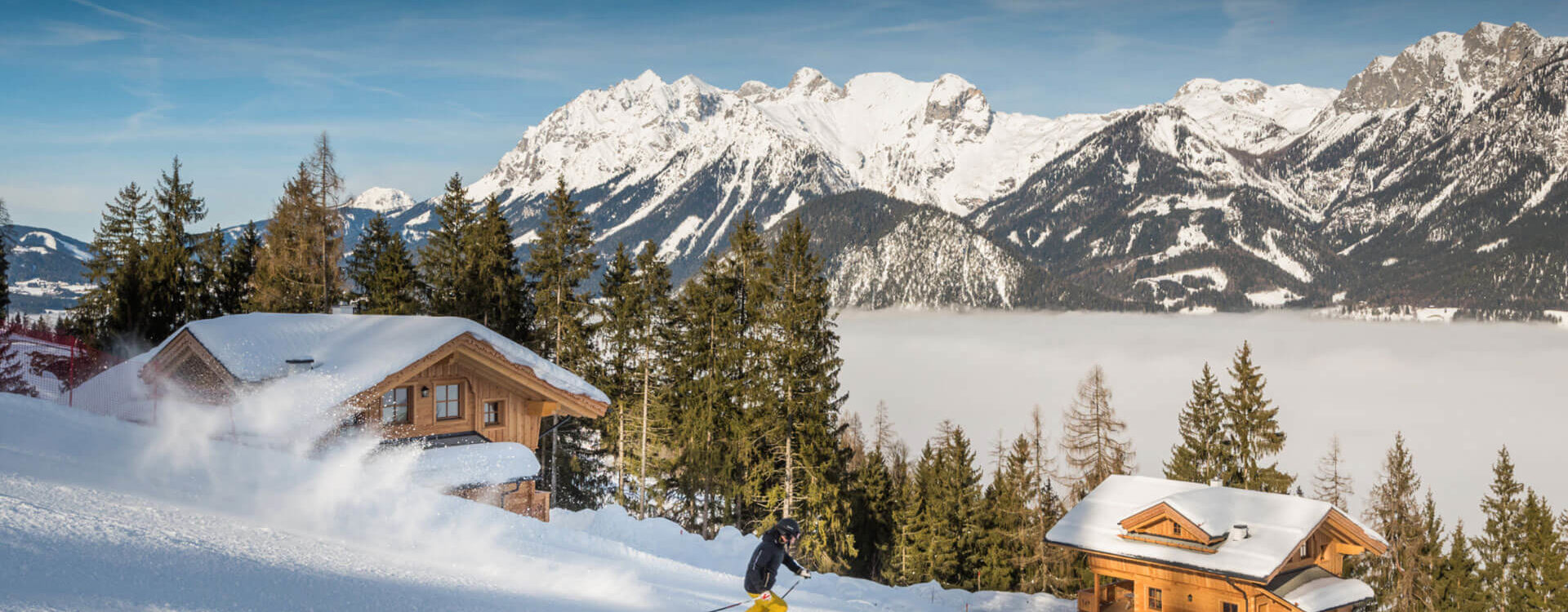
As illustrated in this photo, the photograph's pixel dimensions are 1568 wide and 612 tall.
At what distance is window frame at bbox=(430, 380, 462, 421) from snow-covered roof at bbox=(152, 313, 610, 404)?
163cm

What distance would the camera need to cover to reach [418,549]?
42.8ft

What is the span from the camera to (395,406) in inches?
960

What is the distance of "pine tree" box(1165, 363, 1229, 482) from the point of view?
186 ft

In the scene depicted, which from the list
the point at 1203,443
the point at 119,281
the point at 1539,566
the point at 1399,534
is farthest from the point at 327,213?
the point at 1539,566

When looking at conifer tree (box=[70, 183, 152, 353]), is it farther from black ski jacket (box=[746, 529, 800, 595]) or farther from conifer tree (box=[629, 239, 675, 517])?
black ski jacket (box=[746, 529, 800, 595])

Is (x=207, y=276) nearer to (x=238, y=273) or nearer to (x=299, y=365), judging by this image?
(x=238, y=273)

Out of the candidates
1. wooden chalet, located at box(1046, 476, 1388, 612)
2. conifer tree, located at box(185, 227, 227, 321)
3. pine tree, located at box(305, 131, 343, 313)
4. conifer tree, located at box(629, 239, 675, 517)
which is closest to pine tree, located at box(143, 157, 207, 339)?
conifer tree, located at box(185, 227, 227, 321)

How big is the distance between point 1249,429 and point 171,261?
208ft

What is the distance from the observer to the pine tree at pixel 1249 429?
56.1 m

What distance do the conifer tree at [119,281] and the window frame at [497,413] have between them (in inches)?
1258

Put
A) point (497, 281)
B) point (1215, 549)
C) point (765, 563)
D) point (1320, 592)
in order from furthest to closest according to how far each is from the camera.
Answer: point (497, 281) < point (1320, 592) < point (1215, 549) < point (765, 563)

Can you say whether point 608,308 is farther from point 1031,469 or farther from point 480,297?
point 1031,469

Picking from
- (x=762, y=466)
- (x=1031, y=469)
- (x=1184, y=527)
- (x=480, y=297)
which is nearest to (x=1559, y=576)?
(x=1031, y=469)

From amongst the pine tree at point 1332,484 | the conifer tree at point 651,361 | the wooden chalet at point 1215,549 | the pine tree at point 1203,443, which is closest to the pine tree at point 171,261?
the conifer tree at point 651,361
